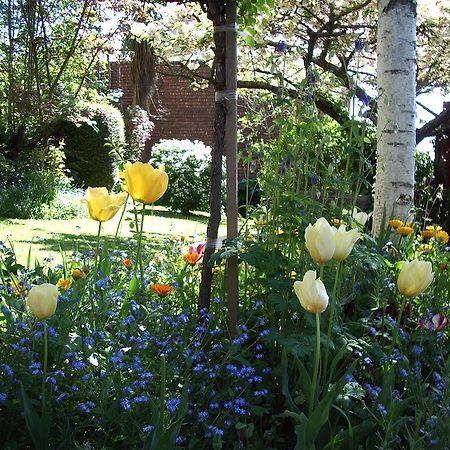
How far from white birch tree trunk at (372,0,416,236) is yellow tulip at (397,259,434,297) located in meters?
1.94

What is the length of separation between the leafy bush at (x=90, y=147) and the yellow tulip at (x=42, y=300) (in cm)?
1037

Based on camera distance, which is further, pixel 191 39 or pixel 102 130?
pixel 102 130

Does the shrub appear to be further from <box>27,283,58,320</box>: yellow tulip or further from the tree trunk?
<box>27,283,58,320</box>: yellow tulip

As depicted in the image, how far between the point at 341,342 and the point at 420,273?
0.32 m

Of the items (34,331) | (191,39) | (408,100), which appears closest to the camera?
(34,331)

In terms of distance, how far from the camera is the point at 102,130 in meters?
12.2

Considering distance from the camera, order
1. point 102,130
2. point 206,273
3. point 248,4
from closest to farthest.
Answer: point 206,273, point 248,4, point 102,130

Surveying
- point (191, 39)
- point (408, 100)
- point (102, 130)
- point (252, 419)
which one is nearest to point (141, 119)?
point (102, 130)

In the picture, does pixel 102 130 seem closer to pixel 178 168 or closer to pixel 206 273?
pixel 178 168

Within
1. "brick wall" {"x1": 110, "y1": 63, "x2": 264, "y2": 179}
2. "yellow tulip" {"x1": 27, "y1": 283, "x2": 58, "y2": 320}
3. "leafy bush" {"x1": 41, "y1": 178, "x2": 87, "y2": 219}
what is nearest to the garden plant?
"yellow tulip" {"x1": 27, "y1": 283, "x2": 58, "y2": 320}

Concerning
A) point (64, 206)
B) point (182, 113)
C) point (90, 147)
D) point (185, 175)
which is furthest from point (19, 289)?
point (182, 113)

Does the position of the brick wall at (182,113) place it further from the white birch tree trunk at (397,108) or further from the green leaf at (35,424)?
the green leaf at (35,424)

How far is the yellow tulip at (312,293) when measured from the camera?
1.63m

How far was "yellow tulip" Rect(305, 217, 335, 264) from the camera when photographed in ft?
5.66
